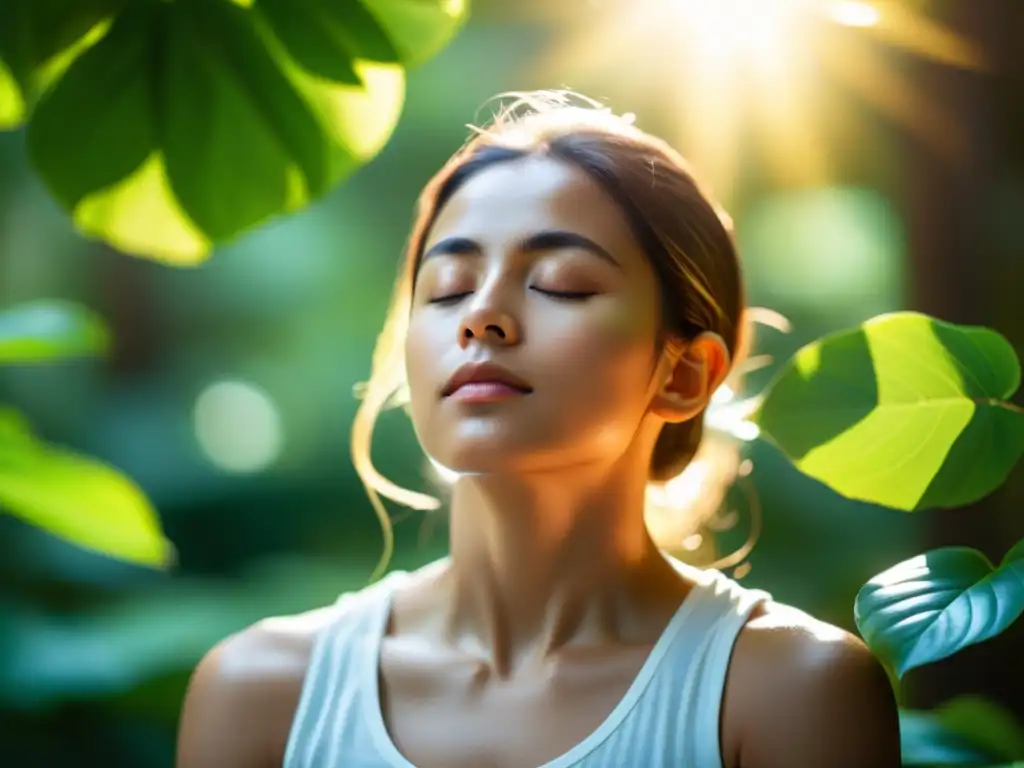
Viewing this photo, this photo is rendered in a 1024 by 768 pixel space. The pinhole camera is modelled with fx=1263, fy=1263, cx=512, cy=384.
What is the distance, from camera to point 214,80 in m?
0.63

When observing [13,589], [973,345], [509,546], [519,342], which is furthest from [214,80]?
[13,589]

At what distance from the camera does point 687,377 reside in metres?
0.77

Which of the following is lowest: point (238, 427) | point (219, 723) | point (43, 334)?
point (238, 427)

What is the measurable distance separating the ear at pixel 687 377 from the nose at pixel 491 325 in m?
0.11

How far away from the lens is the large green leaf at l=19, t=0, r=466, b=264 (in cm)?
61

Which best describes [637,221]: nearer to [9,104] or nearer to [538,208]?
[538,208]

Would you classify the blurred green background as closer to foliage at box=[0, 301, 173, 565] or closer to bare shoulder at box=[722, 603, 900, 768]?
bare shoulder at box=[722, 603, 900, 768]

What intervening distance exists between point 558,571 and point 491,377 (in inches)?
5.4

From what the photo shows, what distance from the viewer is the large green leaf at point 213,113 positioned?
2.01 ft

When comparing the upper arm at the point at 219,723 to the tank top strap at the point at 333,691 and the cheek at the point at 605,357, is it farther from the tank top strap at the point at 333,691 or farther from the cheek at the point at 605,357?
the cheek at the point at 605,357

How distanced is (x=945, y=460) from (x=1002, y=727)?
0.71 feet

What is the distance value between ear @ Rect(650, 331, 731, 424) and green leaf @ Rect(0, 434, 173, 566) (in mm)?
303

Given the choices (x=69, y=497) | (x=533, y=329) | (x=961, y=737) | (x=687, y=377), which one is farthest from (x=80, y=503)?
(x=961, y=737)

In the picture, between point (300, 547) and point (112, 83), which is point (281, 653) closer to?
point (112, 83)
